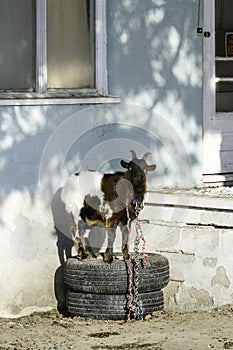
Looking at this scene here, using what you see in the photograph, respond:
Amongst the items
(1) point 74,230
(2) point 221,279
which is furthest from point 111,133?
(2) point 221,279

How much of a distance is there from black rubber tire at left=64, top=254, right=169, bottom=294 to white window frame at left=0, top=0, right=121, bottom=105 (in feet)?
5.12

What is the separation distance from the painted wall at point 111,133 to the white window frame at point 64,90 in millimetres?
80

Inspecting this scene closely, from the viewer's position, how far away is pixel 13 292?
29.9ft

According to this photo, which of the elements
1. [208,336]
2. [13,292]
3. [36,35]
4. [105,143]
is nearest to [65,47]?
[36,35]

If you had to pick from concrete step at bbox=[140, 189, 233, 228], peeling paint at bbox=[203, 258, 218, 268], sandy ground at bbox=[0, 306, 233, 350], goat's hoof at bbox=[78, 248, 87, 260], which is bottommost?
sandy ground at bbox=[0, 306, 233, 350]

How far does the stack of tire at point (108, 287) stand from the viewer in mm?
8773


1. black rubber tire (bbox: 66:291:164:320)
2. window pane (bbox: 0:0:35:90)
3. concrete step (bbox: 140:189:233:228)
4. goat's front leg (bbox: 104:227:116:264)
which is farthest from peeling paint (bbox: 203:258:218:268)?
window pane (bbox: 0:0:35:90)

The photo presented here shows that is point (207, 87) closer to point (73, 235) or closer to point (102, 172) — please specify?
point (102, 172)

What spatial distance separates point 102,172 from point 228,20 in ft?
8.21

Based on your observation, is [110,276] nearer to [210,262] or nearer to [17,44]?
[210,262]

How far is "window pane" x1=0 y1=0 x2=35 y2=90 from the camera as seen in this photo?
9133 millimetres

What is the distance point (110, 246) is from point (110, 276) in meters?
0.39

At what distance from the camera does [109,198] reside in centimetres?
903

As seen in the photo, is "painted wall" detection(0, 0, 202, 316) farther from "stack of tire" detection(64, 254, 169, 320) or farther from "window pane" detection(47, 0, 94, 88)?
"stack of tire" detection(64, 254, 169, 320)
